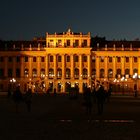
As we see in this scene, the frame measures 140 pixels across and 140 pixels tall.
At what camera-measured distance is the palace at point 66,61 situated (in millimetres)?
142625

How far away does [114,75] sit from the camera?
142875 millimetres

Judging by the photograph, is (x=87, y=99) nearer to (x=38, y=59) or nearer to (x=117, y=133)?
(x=117, y=133)

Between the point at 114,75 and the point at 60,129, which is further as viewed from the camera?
the point at 114,75

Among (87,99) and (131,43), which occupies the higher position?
(131,43)

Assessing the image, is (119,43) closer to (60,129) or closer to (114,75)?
(114,75)

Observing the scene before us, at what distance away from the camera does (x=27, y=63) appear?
144250 mm

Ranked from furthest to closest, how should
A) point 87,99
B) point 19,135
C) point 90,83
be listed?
point 90,83
point 87,99
point 19,135

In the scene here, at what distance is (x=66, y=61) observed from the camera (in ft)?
474

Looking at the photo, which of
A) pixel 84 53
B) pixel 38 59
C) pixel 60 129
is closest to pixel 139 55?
pixel 84 53

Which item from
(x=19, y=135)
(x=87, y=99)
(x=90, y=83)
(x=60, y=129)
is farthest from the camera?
(x=90, y=83)

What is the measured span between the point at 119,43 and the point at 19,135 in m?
129

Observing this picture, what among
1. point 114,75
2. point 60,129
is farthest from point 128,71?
point 60,129

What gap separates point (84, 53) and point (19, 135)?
122901 mm

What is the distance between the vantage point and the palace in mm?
142625
